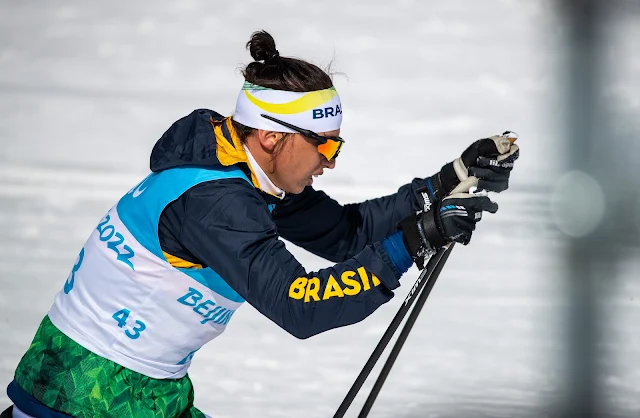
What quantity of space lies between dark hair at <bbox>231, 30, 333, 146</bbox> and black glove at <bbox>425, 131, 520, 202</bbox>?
35cm

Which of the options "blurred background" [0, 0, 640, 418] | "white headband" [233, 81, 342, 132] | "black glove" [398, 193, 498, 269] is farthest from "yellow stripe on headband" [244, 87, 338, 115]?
"blurred background" [0, 0, 640, 418]

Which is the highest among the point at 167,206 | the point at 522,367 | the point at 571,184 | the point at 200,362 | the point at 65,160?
the point at 571,184

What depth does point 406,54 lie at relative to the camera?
107 inches

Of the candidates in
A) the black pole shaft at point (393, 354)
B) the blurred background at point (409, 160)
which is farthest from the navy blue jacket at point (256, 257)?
the blurred background at point (409, 160)

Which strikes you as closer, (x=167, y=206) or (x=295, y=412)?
(x=167, y=206)

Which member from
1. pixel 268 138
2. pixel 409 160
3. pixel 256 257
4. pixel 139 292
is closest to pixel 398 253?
pixel 256 257

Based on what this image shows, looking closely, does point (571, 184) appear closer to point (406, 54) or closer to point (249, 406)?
point (406, 54)

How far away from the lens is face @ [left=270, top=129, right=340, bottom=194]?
145cm

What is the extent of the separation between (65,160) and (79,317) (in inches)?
59.9

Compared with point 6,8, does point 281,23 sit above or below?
above

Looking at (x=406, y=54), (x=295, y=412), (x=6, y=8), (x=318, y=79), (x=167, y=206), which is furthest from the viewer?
(x=6, y=8)

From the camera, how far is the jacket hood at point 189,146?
1.37 meters

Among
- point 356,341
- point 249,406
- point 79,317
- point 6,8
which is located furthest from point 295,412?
point 6,8

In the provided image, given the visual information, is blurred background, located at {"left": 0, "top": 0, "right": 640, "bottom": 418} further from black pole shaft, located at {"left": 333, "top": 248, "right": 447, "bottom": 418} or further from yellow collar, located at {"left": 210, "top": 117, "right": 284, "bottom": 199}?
yellow collar, located at {"left": 210, "top": 117, "right": 284, "bottom": 199}
